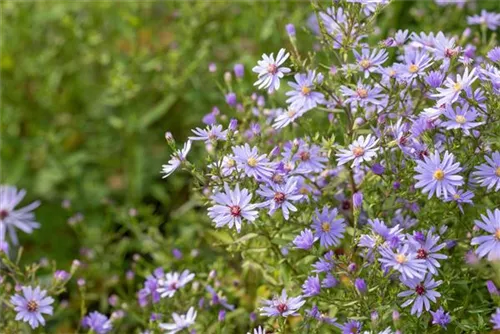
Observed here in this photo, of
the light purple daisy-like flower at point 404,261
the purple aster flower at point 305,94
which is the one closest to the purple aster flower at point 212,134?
the purple aster flower at point 305,94

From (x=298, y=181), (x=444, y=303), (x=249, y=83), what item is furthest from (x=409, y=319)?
(x=249, y=83)

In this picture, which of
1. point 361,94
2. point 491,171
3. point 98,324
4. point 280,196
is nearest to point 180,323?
point 98,324

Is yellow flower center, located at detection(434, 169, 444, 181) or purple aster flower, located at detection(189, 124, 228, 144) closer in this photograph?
yellow flower center, located at detection(434, 169, 444, 181)

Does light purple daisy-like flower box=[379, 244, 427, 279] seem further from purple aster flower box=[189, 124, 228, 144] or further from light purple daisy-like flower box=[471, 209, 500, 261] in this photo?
purple aster flower box=[189, 124, 228, 144]

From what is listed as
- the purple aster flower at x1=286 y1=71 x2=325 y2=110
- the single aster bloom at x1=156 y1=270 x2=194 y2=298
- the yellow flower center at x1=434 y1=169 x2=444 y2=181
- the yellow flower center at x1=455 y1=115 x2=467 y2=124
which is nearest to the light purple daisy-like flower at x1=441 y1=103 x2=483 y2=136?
the yellow flower center at x1=455 y1=115 x2=467 y2=124

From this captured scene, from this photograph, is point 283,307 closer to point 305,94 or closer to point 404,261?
point 404,261
